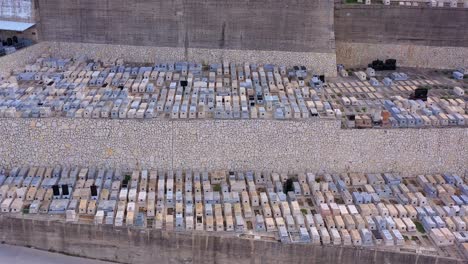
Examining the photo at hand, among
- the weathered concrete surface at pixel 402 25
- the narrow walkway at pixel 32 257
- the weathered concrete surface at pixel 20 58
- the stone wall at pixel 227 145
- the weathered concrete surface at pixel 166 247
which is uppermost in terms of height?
the weathered concrete surface at pixel 402 25

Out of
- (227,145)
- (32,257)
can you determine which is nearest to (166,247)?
(32,257)

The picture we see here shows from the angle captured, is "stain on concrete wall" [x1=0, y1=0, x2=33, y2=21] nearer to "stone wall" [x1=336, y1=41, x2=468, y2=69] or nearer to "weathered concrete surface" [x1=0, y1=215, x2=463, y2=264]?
"weathered concrete surface" [x1=0, y1=215, x2=463, y2=264]

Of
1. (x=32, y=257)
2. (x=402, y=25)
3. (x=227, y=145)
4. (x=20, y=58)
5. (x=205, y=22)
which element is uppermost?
(x=205, y=22)

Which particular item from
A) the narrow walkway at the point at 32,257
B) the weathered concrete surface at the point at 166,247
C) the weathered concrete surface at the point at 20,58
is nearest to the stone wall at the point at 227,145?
the weathered concrete surface at the point at 166,247

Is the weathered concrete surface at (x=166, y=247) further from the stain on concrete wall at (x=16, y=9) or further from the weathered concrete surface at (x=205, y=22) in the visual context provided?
the stain on concrete wall at (x=16, y=9)

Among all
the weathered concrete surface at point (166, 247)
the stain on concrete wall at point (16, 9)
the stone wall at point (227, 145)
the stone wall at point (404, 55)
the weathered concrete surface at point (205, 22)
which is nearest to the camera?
the weathered concrete surface at point (166, 247)

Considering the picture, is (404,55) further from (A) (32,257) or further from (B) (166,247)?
(A) (32,257)
